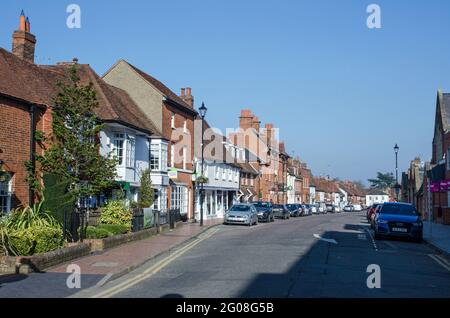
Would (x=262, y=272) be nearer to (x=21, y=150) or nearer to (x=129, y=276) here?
(x=129, y=276)

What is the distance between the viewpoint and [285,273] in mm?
12617

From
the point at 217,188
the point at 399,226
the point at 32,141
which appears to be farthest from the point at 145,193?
the point at 217,188

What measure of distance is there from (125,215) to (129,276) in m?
9.60

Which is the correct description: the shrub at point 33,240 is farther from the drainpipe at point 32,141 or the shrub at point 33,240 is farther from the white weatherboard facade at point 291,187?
the white weatherboard facade at point 291,187

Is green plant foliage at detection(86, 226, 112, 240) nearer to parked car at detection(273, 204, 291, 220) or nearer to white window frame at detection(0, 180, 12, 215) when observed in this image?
white window frame at detection(0, 180, 12, 215)

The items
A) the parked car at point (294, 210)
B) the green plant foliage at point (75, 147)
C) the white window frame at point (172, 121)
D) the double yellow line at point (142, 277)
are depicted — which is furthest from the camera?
the parked car at point (294, 210)

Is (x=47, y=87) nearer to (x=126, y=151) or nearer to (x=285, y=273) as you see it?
(x=126, y=151)

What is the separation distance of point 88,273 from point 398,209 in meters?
16.4

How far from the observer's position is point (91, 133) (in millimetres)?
20906

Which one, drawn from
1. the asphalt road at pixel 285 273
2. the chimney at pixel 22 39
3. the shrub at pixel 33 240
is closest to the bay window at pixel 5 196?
the shrub at pixel 33 240

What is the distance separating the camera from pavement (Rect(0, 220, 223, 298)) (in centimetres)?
1054

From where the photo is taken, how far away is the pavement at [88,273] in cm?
1054

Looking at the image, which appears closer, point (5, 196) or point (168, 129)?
point (5, 196)

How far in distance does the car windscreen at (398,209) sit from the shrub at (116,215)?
11.7 meters
